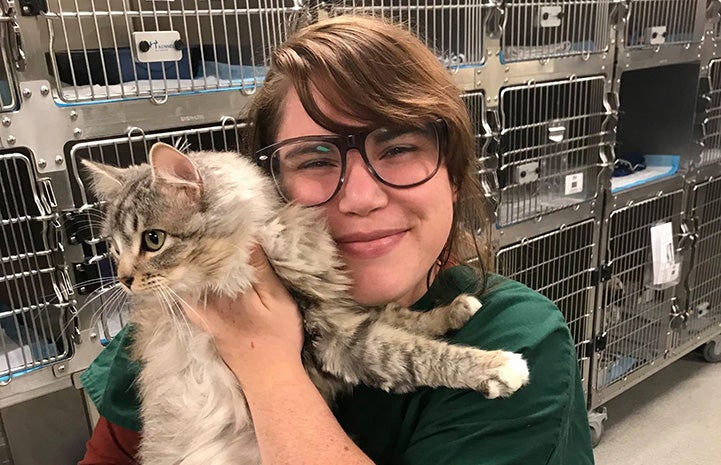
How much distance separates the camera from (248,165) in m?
1.17

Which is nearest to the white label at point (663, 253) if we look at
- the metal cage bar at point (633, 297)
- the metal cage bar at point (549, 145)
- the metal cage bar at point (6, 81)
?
the metal cage bar at point (633, 297)

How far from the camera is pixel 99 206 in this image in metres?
1.29

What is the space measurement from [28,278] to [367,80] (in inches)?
34.3

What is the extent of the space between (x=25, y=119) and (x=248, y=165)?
1.50 ft

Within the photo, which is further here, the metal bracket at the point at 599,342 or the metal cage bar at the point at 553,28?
the metal bracket at the point at 599,342

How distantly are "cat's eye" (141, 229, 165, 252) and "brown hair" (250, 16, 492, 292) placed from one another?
287 millimetres

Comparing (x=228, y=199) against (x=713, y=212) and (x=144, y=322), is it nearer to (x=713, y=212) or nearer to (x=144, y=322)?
(x=144, y=322)

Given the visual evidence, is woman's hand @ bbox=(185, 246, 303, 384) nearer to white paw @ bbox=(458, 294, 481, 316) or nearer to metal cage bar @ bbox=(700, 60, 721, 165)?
white paw @ bbox=(458, 294, 481, 316)

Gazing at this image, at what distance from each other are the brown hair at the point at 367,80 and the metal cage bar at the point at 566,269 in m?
1.13

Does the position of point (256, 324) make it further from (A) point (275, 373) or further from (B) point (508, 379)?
(B) point (508, 379)

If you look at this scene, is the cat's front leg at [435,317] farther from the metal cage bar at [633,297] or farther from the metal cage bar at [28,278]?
the metal cage bar at [633,297]

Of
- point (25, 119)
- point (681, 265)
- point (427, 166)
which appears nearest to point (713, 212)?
point (681, 265)

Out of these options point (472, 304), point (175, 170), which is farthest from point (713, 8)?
point (175, 170)

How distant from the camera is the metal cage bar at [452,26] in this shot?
174 cm
